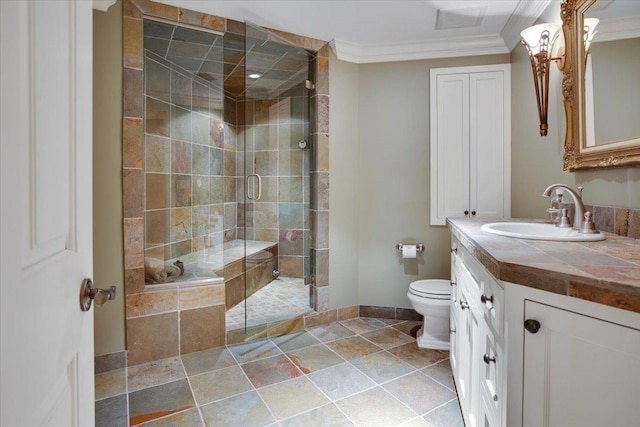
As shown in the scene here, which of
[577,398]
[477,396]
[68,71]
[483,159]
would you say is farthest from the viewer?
[483,159]

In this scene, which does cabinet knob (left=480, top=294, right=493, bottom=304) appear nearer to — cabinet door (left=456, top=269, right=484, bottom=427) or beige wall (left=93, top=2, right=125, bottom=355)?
cabinet door (left=456, top=269, right=484, bottom=427)

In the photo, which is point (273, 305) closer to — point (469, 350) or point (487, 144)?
point (469, 350)

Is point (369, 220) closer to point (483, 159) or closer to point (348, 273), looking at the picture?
point (348, 273)

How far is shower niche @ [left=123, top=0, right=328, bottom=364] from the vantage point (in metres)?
2.28

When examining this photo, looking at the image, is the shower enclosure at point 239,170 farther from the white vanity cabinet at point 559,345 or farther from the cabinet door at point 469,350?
the white vanity cabinet at point 559,345

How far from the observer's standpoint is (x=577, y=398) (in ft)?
2.67

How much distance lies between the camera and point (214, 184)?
3.43 m

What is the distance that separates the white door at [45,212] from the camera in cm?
45

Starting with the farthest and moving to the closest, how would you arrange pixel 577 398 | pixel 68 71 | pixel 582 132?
pixel 582 132 < pixel 577 398 < pixel 68 71

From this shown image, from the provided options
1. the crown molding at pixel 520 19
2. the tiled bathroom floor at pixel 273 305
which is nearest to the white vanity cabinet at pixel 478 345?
the tiled bathroom floor at pixel 273 305

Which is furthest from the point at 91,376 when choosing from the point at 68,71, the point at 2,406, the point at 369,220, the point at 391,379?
the point at 369,220

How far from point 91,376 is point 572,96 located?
2361 mm

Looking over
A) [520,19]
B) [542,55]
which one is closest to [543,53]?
[542,55]

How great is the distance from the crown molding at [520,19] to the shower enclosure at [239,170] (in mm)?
1510
